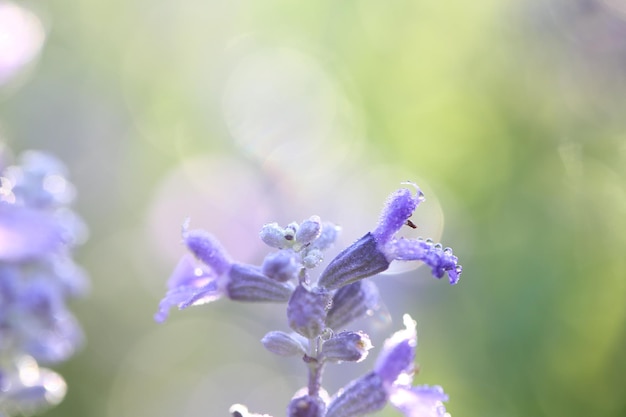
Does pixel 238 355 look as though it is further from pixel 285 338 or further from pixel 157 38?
pixel 157 38

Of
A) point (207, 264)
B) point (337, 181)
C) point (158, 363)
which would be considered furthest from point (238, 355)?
point (207, 264)

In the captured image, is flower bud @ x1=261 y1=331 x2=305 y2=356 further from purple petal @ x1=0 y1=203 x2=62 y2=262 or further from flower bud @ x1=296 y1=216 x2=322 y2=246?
purple petal @ x1=0 y1=203 x2=62 y2=262

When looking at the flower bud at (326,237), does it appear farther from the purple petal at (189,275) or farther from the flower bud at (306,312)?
the purple petal at (189,275)

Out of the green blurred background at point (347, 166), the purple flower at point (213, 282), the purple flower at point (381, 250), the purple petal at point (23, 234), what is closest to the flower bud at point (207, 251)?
the purple flower at point (213, 282)

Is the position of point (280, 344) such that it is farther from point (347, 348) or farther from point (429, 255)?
point (429, 255)

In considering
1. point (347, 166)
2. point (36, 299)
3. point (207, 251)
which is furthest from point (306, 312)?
point (347, 166)

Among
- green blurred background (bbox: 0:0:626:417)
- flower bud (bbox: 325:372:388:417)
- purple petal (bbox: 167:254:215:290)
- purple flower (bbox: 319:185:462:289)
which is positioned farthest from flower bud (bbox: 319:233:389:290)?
green blurred background (bbox: 0:0:626:417)
